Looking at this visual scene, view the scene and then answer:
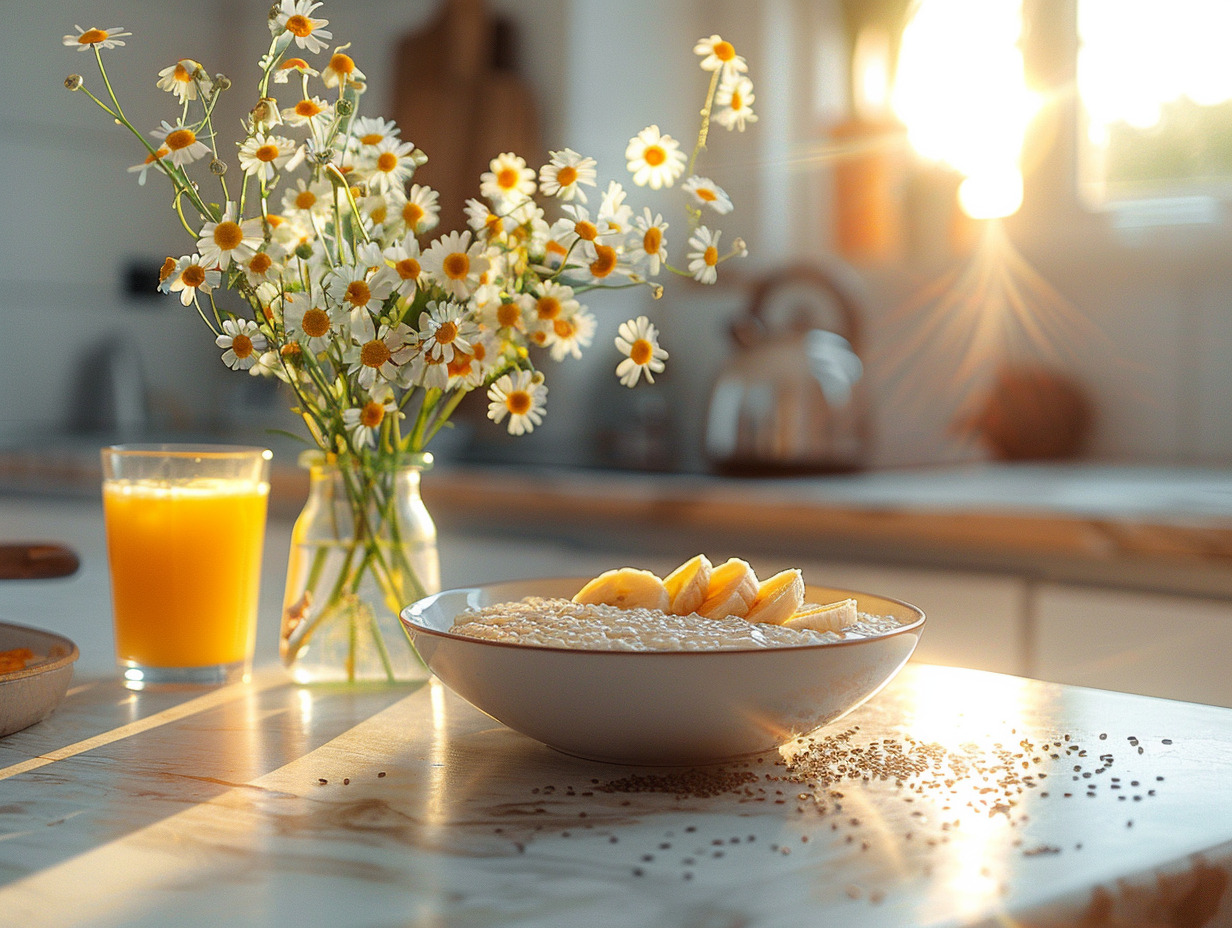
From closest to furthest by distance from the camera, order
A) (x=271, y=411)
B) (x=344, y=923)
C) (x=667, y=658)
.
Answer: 1. (x=344, y=923)
2. (x=667, y=658)
3. (x=271, y=411)

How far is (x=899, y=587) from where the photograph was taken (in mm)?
1768

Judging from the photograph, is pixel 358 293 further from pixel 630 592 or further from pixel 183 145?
pixel 630 592

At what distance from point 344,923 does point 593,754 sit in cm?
23

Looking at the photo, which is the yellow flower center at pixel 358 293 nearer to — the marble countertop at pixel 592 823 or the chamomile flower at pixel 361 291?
the chamomile flower at pixel 361 291

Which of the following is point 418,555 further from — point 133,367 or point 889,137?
point 133,367

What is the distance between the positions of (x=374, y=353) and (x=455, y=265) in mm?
78

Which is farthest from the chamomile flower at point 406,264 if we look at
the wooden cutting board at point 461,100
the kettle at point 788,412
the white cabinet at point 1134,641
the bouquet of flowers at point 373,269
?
the wooden cutting board at point 461,100

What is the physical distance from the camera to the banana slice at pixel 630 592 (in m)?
0.77

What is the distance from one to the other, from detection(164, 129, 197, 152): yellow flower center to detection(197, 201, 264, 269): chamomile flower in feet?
0.14

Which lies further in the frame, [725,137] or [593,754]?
[725,137]

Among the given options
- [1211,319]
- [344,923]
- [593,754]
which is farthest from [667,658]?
[1211,319]

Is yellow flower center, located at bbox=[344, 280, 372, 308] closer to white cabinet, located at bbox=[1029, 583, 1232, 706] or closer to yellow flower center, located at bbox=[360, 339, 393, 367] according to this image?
yellow flower center, located at bbox=[360, 339, 393, 367]

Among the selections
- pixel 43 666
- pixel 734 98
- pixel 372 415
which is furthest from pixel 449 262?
pixel 43 666

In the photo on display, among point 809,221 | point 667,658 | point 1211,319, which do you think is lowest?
point 667,658
